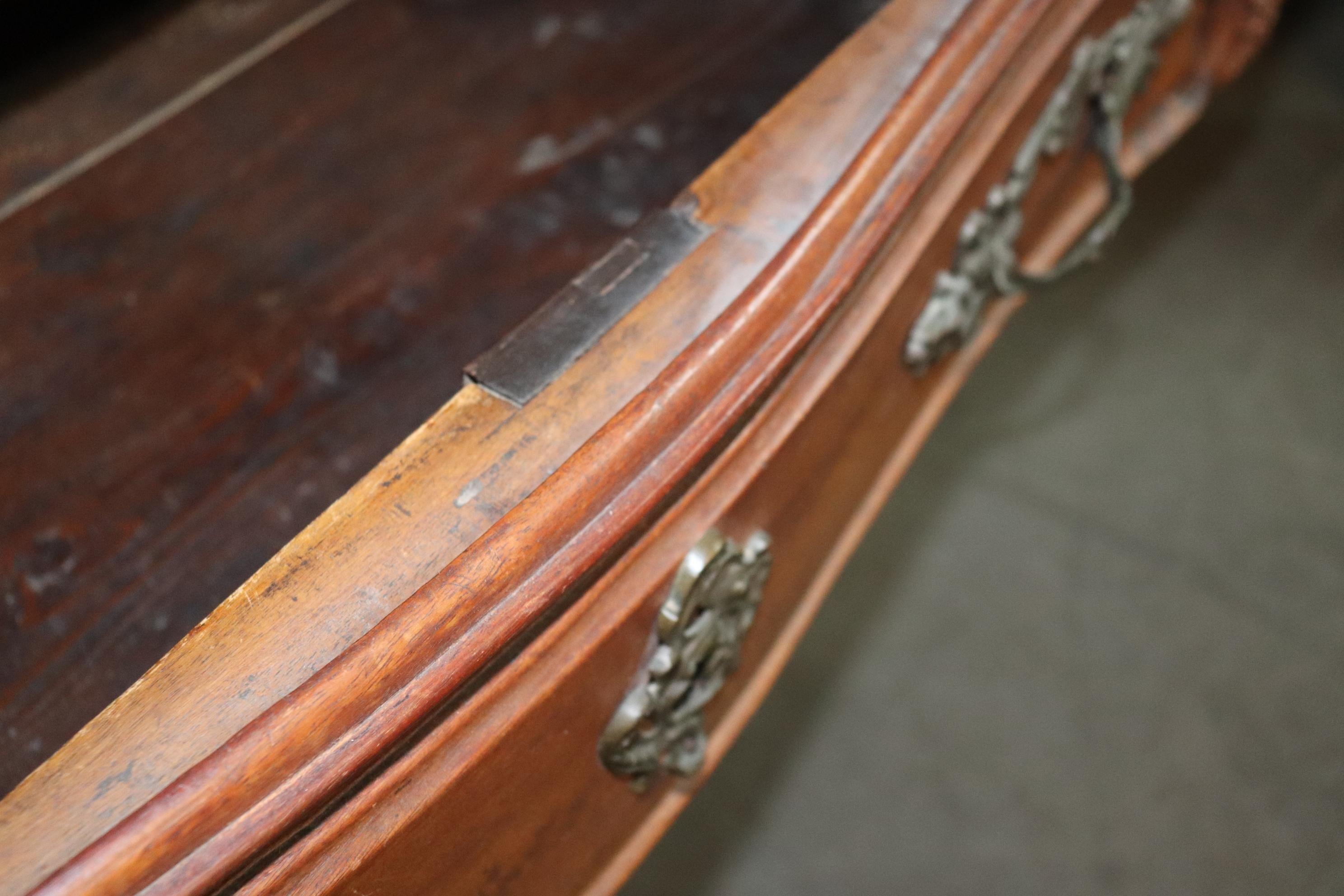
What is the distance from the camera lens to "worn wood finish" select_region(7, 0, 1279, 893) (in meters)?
0.53

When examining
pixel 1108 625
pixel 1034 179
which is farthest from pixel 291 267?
pixel 1108 625

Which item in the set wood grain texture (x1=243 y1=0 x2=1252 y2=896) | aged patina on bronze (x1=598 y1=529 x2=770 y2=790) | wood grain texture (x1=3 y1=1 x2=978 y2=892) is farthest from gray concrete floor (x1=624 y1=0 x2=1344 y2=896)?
wood grain texture (x1=3 y1=1 x2=978 y2=892)

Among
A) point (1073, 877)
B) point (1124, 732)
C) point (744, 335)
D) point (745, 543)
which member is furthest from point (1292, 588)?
point (744, 335)

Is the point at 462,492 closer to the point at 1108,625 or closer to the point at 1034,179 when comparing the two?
the point at 1034,179

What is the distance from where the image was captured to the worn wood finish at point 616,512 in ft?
1.75

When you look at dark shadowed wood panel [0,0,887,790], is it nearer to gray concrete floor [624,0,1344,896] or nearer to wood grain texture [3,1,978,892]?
wood grain texture [3,1,978,892]

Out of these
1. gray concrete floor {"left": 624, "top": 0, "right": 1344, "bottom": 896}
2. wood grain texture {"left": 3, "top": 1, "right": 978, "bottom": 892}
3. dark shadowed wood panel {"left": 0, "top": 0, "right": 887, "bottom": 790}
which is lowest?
gray concrete floor {"left": 624, "top": 0, "right": 1344, "bottom": 896}

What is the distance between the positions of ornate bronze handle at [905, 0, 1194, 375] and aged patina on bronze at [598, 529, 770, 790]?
33 centimetres

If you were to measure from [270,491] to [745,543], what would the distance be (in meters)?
0.43

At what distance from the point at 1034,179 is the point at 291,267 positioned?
77 centimetres

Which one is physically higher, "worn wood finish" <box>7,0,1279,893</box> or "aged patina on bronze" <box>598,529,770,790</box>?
"worn wood finish" <box>7,0,1279,893</box>

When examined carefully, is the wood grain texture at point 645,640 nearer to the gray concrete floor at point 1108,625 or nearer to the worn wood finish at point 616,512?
the worn wood finish at point 616,512

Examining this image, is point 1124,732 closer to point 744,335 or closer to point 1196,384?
point 1196,384

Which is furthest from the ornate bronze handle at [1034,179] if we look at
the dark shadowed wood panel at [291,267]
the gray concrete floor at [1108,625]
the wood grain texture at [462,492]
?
the gray concrete floor at [1108,625]
